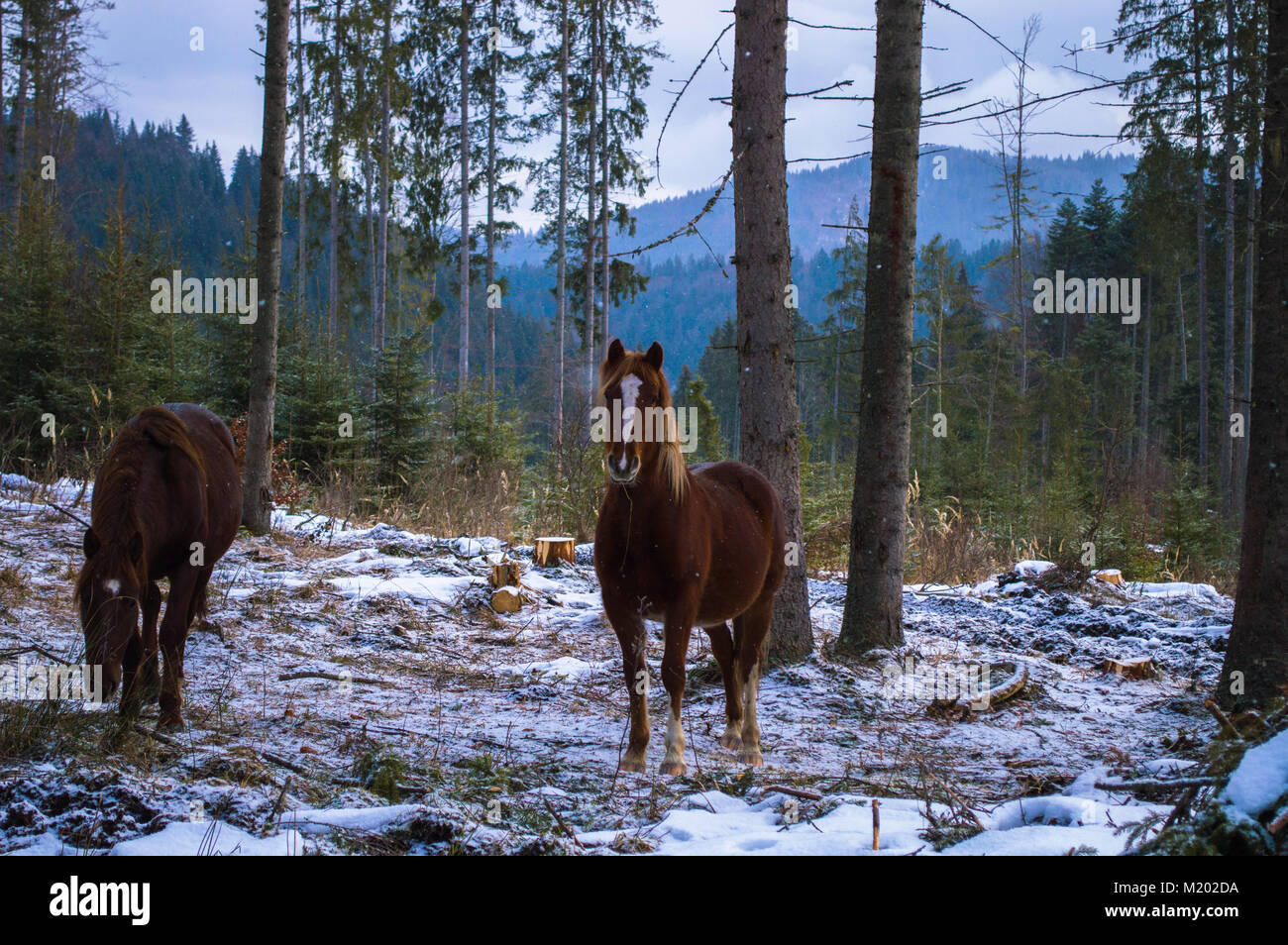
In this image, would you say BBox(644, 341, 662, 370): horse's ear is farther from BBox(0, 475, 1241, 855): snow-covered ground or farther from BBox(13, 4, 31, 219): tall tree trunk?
BBox(13, 4, 31, 219): tall tree trunk

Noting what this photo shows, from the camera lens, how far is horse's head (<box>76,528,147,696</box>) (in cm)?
357

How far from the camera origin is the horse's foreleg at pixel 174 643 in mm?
4051

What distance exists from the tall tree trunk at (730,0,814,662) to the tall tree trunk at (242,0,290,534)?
5995 millimetres

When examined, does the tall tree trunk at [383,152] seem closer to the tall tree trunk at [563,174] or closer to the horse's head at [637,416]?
the tall tree trunk at [563,174]

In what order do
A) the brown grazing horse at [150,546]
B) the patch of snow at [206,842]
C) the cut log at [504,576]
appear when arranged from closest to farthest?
the patch of snow at [206,842], the brown grazing horse at [150,546], the cut log at [504,576]

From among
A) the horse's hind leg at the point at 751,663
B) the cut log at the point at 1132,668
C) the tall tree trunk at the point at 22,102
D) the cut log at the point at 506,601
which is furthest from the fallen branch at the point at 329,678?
the tall tree trunk at the point at 22,102

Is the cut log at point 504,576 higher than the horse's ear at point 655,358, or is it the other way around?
the horse's ear at point 655,358

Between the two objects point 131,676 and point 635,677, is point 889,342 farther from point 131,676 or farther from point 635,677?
point 131,676

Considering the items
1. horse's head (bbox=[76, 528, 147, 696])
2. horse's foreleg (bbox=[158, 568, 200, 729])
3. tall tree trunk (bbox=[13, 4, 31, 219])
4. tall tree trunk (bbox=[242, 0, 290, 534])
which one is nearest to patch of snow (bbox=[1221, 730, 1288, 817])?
horse's head (bbox=[76, 528, 147, 696])

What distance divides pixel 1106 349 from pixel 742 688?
46.0m

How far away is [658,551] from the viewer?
435 centimetres

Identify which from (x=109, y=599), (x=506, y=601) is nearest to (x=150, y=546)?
(x=109, y=599)

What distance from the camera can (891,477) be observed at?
7152 millimetres
